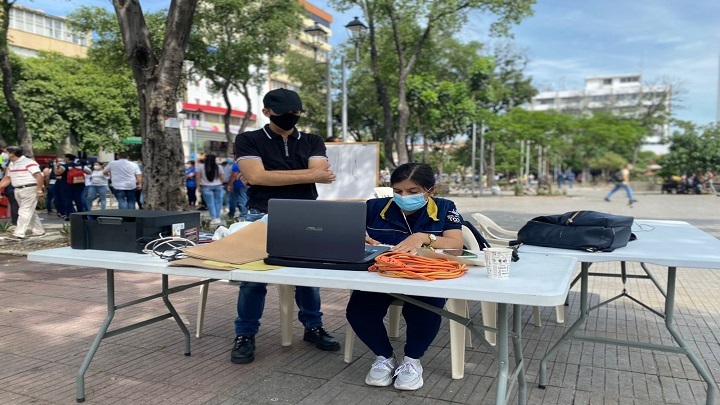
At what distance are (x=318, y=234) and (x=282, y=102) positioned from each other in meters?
1.26

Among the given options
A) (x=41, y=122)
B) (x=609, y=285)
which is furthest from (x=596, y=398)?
(x=41, y=122)

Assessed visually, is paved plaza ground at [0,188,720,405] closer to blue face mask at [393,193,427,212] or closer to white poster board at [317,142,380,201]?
blue face mask at [393,193,427,212]

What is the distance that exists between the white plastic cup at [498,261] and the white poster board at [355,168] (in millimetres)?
6393

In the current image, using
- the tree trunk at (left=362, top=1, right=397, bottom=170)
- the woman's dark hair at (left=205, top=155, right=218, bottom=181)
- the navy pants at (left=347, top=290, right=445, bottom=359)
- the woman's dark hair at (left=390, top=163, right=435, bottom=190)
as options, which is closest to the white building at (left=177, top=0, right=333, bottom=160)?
the tree trunk at (left=362, top=1, right=397, bottom=170)

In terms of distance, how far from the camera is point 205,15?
65.2ft

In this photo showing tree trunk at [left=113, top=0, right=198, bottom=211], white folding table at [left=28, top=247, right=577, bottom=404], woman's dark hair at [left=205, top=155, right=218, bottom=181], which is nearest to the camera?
white folding table at [left=28, top=247, right=577, bottom=404]

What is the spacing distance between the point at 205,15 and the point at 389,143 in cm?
856

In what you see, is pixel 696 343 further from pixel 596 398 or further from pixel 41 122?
pixel 41 122

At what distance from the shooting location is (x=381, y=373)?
311 cm

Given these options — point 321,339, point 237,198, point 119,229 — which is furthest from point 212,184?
point 119,229

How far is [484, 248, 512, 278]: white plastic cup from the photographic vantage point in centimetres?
221

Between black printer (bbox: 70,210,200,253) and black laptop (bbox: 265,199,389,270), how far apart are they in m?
0.85

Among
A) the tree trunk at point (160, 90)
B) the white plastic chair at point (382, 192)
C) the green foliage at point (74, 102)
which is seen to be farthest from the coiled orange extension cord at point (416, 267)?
the green foliage at point (74, 102)

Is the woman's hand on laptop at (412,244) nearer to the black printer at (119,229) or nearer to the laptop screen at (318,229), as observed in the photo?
the laptop screen at (318,229)
